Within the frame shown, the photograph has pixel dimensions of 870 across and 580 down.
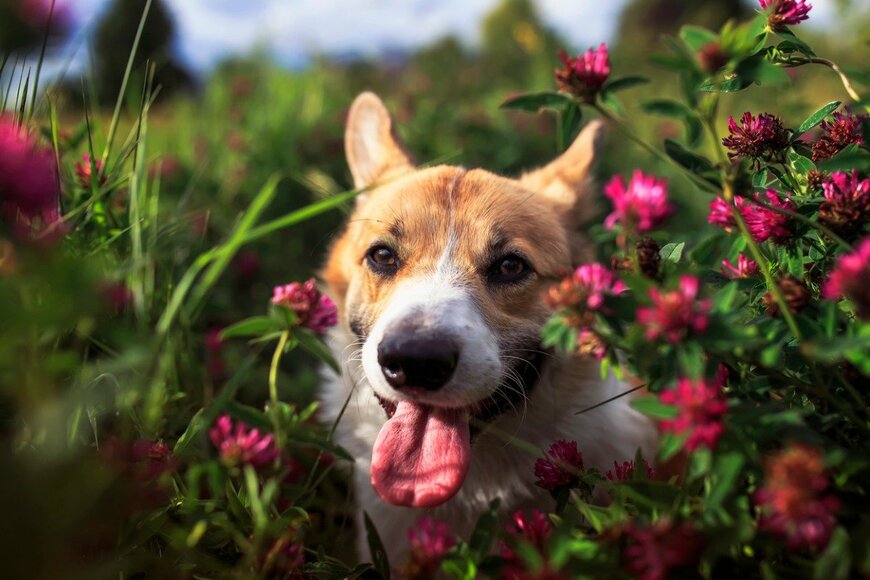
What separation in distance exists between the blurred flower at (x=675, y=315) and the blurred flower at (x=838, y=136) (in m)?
0.85

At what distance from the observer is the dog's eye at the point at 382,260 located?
2.56 metres

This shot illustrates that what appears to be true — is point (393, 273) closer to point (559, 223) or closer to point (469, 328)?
point (469, 328)

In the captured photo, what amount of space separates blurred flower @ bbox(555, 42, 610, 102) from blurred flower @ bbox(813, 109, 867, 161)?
703 millimetres

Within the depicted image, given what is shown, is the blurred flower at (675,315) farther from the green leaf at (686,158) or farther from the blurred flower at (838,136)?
the blurred flower at (838,136)

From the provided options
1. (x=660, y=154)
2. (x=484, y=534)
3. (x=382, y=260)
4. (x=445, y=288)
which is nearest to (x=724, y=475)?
(x=484, y=534)

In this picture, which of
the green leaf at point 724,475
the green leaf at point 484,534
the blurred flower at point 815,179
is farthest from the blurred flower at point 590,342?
the blurred flower at point 815,179

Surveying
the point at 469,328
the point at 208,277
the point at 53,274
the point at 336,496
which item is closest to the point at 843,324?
the point at 469,328

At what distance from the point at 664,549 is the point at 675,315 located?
40 centimetres

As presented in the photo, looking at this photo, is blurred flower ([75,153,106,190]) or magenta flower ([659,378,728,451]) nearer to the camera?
magenta flower ([659,378,728,451])

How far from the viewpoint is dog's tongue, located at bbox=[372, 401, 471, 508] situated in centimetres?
199

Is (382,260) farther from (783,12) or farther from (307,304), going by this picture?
(783,12)

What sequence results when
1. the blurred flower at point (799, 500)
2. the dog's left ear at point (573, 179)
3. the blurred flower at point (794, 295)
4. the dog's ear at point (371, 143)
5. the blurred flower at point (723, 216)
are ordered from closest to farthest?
1. the blurred flower at point (799, 500)
2. the blurred flower at point (794, 295)
3. the blurred flower at point (723, 216)
4. the dog's left ear at point (573, 179)
5. the dog's ear at point (371, 143)

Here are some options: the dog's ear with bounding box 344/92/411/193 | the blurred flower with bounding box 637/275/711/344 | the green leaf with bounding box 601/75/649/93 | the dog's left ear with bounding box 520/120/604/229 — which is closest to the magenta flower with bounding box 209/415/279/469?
the blurred flower with bounding box 637/275/711/344

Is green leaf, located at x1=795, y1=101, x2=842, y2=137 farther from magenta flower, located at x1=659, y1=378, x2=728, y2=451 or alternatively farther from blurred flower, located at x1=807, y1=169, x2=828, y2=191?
magenta flower, located at x1=659, y1=378, x2=728, y2=451
